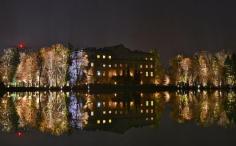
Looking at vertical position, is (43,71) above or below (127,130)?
above

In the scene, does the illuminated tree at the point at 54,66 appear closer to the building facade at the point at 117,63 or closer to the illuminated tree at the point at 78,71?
the illuminated tree at the point at 78,71

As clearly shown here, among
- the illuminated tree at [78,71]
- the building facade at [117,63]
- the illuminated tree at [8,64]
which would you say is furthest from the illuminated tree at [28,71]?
the building facade at [117,63]

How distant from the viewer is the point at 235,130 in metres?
18.6

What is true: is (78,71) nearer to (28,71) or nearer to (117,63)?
(28,71)

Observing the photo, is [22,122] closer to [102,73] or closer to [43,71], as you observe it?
[43,71]

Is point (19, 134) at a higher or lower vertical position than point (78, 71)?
lower

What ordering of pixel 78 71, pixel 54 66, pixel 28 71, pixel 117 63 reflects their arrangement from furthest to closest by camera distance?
pixel 117 63 < pixel 78 71 < pixel 28 71 < pixel 54 66

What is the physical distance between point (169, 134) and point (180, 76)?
78.0 m

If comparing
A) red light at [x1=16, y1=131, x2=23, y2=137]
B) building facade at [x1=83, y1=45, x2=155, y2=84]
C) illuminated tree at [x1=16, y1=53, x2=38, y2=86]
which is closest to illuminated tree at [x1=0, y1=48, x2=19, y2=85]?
illuminated tree at [x1=16, y1=53, x2=38, y2=86]

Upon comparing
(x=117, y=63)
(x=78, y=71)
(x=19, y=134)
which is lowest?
(x=19, y=134)

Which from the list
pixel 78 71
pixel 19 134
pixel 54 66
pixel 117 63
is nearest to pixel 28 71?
pixel 54 66

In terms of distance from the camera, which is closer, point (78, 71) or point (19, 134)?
point (19, 134)

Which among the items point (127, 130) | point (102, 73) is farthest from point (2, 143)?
point (102, 73)

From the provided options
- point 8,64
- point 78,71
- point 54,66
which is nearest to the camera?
point 54,66
